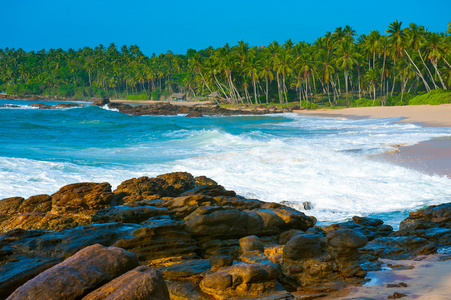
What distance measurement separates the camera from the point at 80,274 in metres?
4.34

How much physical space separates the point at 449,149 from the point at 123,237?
59.7 feet

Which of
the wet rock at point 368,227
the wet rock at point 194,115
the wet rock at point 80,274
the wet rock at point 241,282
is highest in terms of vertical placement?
the wet rock at point 194,115

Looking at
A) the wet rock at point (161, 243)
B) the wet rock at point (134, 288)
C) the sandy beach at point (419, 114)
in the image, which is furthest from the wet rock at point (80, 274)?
the sandy beach at point (419, 114)

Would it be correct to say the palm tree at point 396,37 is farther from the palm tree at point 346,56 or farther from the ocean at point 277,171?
the ocean at point 277,171

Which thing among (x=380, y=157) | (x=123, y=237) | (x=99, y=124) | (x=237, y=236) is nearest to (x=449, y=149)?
(x=380, y=157)

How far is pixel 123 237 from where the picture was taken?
6422 mm

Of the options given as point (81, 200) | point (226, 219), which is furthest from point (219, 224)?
point (81, 200)

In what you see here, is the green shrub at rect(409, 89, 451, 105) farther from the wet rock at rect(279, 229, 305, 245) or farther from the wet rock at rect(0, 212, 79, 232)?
the wet rock at rect(0, 212, 79, 232)

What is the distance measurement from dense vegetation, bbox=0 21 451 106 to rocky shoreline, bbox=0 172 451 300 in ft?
188

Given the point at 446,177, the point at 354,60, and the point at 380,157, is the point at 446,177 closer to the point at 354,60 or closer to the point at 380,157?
the point at 380,157

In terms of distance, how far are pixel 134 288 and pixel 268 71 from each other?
7413cm

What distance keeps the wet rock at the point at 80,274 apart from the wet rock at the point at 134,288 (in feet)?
0.44

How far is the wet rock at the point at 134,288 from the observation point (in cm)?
411

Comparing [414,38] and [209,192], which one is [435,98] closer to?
[414,38]
